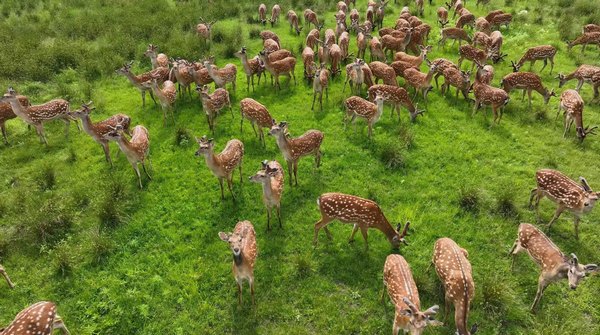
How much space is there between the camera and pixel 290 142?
9.91 metres

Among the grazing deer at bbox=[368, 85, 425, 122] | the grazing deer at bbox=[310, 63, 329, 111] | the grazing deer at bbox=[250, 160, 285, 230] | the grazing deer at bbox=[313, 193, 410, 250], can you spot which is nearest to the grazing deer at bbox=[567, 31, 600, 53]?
the grazing deer at bbox=[368, 85, 425, 122]

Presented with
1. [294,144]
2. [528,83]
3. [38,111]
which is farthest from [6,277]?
[528,83]

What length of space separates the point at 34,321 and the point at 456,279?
21.6 feet

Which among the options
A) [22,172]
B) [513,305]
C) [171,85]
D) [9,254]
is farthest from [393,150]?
[22,172]

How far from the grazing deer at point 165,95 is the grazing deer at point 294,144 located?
166 inches

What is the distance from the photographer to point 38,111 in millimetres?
11516

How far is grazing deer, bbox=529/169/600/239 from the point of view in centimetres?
Result: 820

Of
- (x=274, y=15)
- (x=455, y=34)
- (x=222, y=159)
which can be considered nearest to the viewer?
(x=222, y=159)

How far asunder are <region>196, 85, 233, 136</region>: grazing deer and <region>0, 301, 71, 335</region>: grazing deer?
21.9ft

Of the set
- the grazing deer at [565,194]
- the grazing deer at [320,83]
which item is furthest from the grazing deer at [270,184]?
the grazing deer at [565,194]

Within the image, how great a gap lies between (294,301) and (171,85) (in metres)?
8.44

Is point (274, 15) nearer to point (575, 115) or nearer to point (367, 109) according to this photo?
point (367, 109)

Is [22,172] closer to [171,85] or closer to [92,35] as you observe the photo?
[171,85]

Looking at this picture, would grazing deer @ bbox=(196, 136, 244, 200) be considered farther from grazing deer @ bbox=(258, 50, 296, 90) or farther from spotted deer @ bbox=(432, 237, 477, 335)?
spotted deer @ bbox=(432, 237, 477, 335)
